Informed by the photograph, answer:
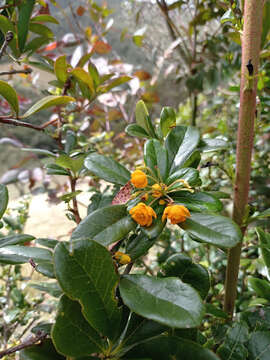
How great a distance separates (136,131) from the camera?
0.54 meters

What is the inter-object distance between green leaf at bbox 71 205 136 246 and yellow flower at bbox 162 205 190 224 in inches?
1.9

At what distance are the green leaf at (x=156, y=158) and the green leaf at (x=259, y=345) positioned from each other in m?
0.25

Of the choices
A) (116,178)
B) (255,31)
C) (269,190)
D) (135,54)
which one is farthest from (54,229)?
(135,54)

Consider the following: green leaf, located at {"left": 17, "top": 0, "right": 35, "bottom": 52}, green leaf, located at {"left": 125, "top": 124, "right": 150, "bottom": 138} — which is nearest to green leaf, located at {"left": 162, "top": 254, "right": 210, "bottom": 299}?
green leaf, located at {"left": 125, "top": 124, "right": 150, "bottom": 138}

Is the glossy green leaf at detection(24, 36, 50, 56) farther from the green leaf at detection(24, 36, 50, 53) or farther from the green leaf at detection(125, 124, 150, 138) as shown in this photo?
the green leaf at detection(125, 124, 150, 138)

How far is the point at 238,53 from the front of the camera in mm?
1385

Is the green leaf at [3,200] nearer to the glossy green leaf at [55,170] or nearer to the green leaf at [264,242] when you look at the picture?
the glossy green leaf at [55,170]

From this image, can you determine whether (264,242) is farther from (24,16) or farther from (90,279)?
(24,16)

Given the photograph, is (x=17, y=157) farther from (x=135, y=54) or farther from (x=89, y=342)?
(x=89, y=342)

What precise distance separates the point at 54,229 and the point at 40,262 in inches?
68.8

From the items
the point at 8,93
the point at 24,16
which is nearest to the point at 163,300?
the point at 8,93

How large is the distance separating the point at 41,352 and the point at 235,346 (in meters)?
0.26

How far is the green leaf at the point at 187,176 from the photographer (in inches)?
16.2

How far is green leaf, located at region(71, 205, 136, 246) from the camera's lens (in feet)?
1.20
